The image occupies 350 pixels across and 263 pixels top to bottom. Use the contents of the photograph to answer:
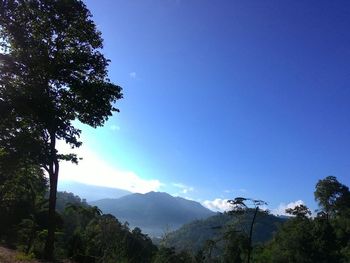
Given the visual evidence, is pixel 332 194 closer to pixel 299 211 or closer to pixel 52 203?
pixel 299 211

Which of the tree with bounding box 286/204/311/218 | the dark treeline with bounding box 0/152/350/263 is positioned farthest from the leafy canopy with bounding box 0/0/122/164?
the tree with bounding box 286/204/311/218

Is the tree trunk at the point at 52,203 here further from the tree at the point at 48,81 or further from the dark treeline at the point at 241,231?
the dark treeline at the point at 241,231

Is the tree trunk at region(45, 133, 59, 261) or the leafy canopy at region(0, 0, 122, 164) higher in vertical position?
the leafy canopy at region(0, 0, 122, 164)

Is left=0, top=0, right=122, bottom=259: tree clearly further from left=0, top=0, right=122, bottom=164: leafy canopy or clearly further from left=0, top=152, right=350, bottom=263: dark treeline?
left=0, top=152, right=350, bottom=263: dark treeline

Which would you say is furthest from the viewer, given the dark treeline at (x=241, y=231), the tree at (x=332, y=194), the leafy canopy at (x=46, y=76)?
the tree at (x=332, y=194)

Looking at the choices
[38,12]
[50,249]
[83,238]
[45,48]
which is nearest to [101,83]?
[45,48]

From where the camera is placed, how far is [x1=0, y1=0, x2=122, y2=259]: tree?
52.1ft

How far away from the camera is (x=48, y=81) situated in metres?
17.1

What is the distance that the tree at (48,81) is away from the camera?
625 inches

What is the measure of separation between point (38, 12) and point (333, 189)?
64.9 metres

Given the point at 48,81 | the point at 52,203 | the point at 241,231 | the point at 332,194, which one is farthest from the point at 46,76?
the point at 332,194

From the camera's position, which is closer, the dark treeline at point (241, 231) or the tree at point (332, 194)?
the dark treeline at point (241, 231)

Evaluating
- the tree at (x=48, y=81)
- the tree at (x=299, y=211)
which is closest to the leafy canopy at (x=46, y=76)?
the tree at (x=48, y=81)

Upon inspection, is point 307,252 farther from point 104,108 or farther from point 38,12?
point 38,12
